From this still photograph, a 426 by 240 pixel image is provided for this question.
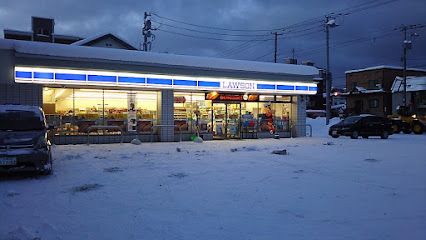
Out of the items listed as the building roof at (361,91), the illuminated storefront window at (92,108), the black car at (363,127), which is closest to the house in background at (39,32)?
the illuminated storefront window at (92,108)

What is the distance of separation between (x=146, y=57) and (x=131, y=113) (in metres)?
3.00

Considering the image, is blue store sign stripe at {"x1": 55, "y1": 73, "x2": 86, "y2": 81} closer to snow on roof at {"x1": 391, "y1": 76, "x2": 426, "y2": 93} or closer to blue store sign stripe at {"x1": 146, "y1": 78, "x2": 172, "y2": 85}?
blue store sign stripe at {"x1": 146, "y1": 78, "x2": 172, "y2": 85}

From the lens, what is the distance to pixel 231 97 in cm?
2406

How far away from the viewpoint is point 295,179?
991 cm

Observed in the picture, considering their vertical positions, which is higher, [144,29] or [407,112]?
[144,29]

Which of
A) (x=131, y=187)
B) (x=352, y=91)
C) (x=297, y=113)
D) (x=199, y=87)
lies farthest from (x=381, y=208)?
(x=352, y=91)

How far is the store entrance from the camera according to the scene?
24141mm

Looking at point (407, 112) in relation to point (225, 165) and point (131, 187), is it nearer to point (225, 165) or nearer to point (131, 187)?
point (225, 165)

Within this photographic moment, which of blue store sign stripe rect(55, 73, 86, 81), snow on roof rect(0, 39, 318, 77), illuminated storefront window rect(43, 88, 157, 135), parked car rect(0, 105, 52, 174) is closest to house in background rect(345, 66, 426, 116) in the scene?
snow on roof rect(0, 39, 318, 77)

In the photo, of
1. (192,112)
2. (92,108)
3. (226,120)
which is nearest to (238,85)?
(226,120)

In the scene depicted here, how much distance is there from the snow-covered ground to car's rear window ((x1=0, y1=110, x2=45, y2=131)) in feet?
4.51

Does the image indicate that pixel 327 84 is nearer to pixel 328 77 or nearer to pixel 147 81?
pixel 328 77

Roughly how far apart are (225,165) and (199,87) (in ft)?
34.7

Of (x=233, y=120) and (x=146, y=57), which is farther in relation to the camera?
(x=233, y=120)
